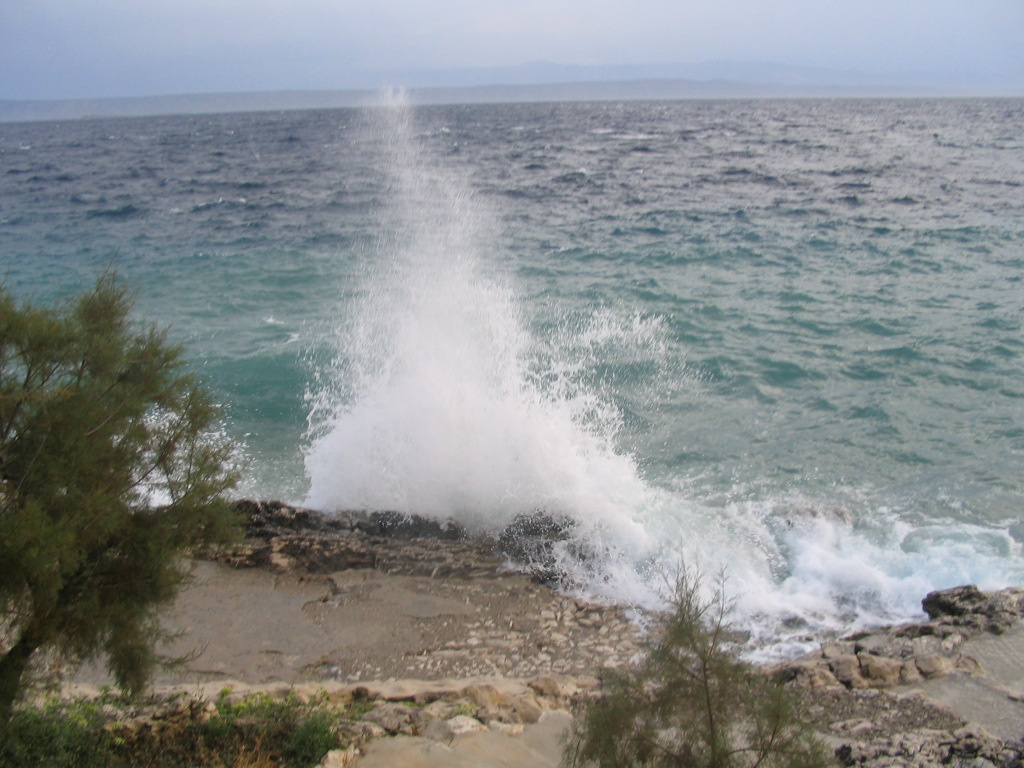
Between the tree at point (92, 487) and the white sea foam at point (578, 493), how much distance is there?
12.5 feet

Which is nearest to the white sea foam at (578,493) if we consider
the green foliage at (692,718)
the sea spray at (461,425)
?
the sea spray at (461,425)

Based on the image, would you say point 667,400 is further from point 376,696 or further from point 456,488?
point 376,696

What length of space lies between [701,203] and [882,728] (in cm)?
2679

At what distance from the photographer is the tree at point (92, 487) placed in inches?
182

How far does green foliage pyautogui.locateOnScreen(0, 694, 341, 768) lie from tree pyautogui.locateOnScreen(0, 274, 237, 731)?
11.9 inches

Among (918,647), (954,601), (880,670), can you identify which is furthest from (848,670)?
(954,601)

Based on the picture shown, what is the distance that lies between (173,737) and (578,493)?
5993mm

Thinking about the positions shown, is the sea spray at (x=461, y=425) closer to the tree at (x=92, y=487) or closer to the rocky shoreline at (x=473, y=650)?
the rocky shoreline at (x=473, y=650)

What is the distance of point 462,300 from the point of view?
1642cm

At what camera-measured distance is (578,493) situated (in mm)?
10273

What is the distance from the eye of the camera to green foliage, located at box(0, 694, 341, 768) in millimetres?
4895

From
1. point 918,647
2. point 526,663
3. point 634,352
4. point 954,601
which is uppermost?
point 634,352

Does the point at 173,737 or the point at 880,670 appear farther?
the point at 880,670

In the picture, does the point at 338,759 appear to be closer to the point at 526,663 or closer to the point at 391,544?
the point at 526,663
